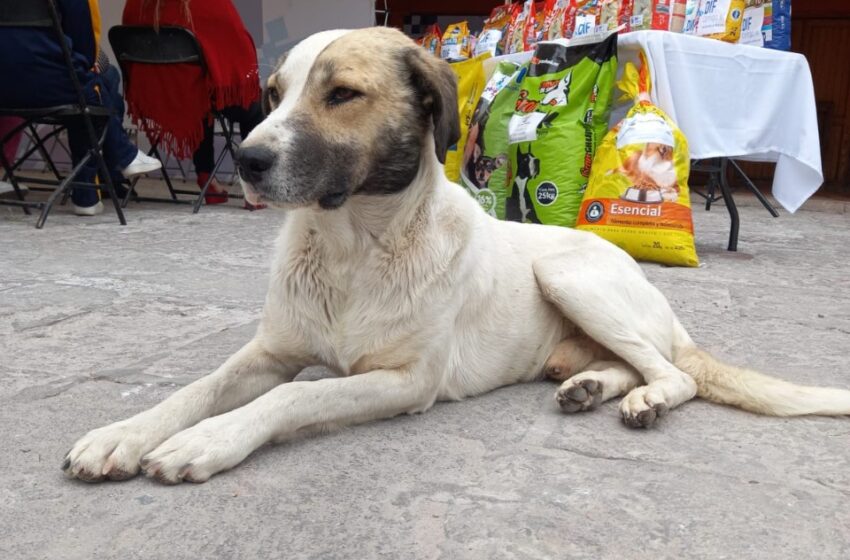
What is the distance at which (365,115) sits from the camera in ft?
6.54

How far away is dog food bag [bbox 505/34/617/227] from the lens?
4.68 metres

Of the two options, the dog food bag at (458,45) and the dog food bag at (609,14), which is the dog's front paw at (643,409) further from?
the dog food bag at (458,45)

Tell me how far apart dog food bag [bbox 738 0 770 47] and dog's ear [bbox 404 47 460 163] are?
3536 mm

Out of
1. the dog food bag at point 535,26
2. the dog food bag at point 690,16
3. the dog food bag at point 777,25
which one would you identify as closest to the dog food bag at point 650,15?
the dog food bag at point 690,16

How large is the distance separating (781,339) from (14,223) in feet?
15.3

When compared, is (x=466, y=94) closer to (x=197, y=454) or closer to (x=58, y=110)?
(x=58, y=110)

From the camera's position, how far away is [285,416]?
1.76 metres

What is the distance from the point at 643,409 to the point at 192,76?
15.4 ft

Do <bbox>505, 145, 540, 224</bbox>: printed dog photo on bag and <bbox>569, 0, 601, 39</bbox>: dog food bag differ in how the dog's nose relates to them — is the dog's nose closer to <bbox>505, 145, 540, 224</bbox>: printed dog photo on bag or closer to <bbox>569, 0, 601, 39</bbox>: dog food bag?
<bbox>505, 145, 540, 224</bbox>: printed dog photo on bag

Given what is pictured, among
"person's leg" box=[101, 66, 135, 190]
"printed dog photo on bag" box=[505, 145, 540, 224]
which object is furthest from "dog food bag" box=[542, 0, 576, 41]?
"person's leg" box=[101, 66, 135, 190]

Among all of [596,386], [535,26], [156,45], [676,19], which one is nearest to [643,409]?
[596,386]

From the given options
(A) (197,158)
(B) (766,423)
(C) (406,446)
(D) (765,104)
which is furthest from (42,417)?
(A) (197,158)

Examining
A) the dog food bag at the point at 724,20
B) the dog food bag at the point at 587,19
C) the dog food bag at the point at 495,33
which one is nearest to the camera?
the dog food bag at the point at 724,20

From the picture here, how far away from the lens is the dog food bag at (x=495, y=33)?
6.50 meters
